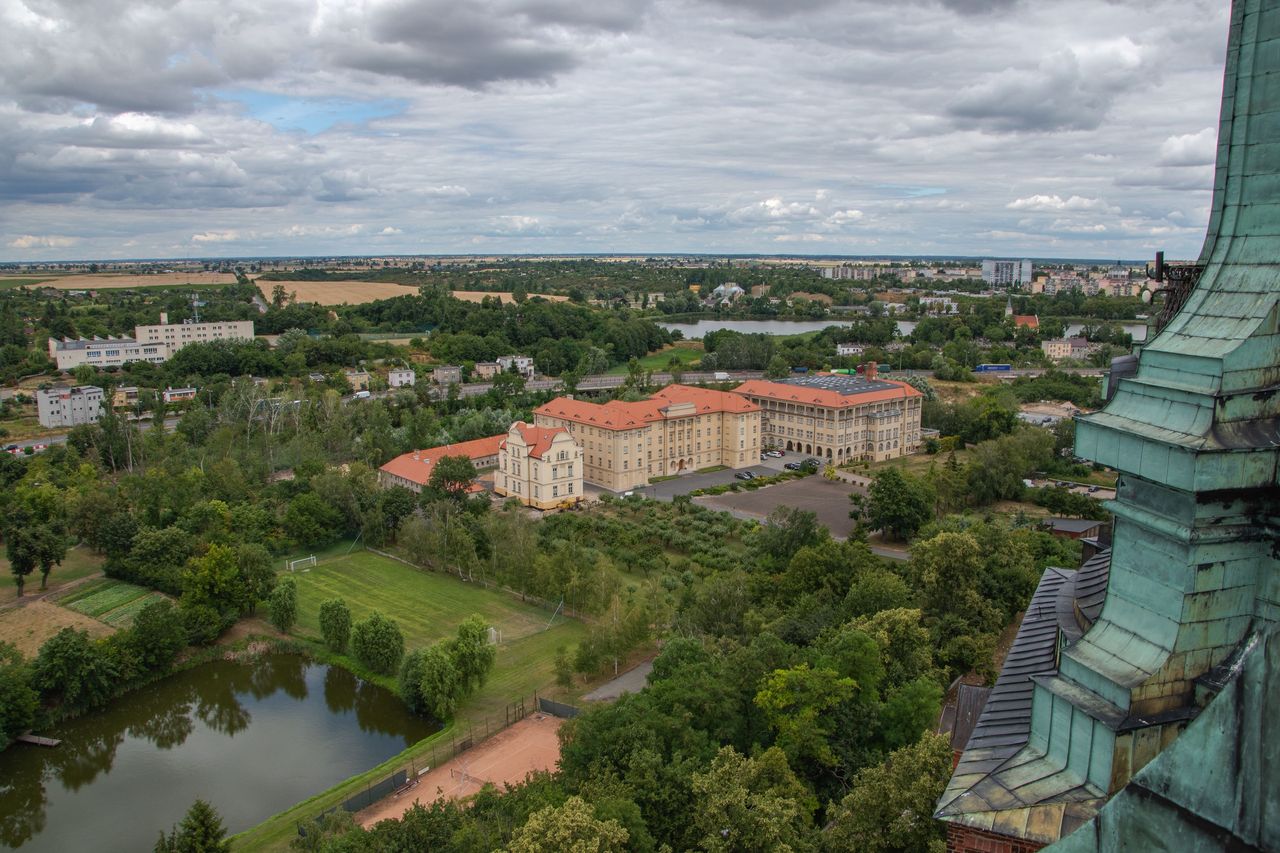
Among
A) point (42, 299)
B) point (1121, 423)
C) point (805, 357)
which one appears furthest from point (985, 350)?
point (42, 299)

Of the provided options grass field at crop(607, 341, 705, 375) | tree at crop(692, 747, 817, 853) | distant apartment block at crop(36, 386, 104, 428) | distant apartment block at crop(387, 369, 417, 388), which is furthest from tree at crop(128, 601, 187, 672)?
grass field at crop(607, 341, 705, 375)

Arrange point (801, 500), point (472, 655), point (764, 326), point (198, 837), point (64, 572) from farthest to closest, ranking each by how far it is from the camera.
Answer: point (764, 326)
point (801, 500)
point (64, 572)
point (472, 655)
point (198, 837)

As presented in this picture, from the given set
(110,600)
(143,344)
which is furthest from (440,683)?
(143,344)

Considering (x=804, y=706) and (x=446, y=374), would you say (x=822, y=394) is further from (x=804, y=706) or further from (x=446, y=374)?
(x=446, y=374)

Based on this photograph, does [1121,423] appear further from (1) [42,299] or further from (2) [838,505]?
(1) [42,299]

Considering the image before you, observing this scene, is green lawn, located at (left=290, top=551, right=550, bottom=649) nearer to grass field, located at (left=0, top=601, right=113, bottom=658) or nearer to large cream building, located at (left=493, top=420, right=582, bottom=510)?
grass field, located at (left=0, top=601, right=113, bottom=658)

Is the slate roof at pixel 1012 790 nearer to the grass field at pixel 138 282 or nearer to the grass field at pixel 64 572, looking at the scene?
the grass field at pixel 64 572
